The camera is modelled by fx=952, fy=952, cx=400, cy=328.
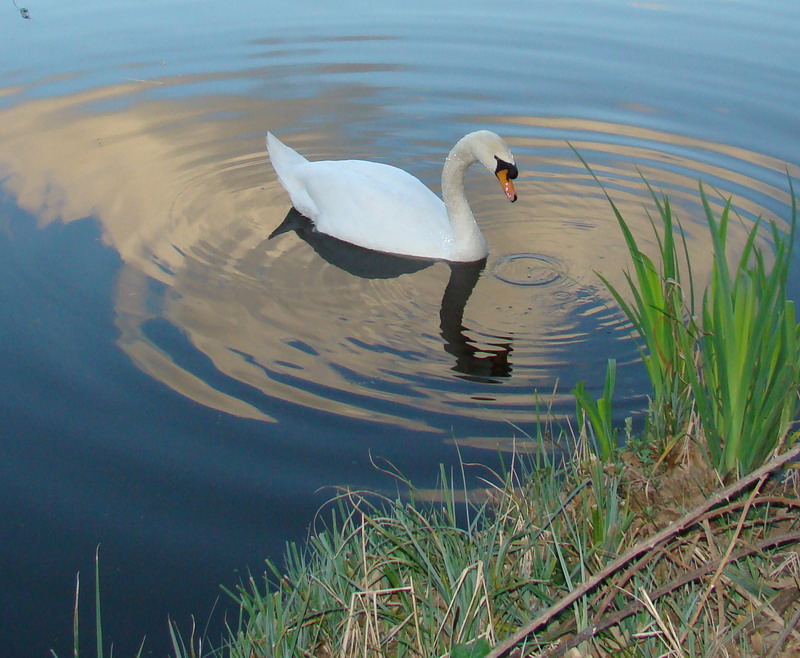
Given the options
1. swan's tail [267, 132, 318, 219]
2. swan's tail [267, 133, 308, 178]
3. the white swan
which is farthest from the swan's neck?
swan's tail [267, 133, 308, 178]

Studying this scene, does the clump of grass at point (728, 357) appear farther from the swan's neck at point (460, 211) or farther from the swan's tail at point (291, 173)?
the swan's tail at point (291, 173)

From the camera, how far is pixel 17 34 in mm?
10820

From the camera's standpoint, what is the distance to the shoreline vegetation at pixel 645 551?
2.38 metres

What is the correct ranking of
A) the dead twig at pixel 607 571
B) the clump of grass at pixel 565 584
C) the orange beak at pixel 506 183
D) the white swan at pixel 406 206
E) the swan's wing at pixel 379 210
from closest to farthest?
the dead twig at pixel 607 571 → the clump of grass at pixel 565 584 → the orange beak at pixel 506 183 → the white swan at pixel 406 206 → the swan's wing at pixel 379 210

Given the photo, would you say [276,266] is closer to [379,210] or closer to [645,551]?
[379,210]

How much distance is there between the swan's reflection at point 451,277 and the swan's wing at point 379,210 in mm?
83

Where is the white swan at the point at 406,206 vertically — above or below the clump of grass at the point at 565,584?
above

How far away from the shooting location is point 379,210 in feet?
20.9

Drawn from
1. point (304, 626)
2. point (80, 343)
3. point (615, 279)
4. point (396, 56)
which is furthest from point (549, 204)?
point (304, 626)

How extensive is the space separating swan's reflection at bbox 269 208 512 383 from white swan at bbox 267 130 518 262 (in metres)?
0.07

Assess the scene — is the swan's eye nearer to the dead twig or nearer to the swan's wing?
the swan's wing

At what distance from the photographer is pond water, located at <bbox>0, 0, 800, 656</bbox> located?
12.6 ft

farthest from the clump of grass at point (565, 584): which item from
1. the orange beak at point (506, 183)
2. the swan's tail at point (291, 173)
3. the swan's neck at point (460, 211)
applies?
the swan's tail at point (291, 173)

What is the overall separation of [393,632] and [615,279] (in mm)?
3641
